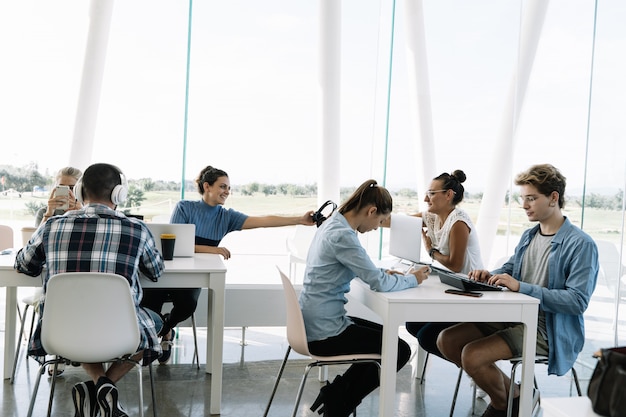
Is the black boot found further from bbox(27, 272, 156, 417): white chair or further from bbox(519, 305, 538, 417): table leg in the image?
bbox(27, 272, 156, 417): white chair

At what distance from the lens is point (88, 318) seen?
8.57 ft

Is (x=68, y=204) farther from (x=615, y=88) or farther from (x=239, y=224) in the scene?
(x=615, y=88)

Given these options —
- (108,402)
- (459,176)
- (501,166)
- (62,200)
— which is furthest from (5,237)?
(501,166)

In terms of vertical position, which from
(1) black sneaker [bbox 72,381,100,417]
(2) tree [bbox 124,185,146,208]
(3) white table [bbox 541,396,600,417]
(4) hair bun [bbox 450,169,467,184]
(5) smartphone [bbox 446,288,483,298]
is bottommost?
(1) black sneaker [bbox 72,381,100,417]

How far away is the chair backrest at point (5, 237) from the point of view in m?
4.18

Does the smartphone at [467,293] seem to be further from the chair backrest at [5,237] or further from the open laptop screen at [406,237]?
the chair backrest at [5,237]

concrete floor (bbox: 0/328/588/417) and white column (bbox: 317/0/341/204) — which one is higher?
white column (bbox: 317/0/341/204)

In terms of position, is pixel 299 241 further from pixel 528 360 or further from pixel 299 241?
pixel 528 360

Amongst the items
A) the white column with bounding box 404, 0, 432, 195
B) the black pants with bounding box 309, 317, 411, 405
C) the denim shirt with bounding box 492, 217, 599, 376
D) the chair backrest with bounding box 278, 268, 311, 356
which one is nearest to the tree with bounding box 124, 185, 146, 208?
A: the white column with bounding box 404, 0, 432, 195

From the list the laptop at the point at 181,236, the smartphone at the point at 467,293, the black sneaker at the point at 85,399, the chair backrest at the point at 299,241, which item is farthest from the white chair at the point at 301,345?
the chair backrest at the point at 299,241

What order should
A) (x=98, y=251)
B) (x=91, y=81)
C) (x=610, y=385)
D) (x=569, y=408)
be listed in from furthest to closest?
(x=91, y=81) < (x=98, y=251) < (x=569, y=408) < (x=610, y=385)

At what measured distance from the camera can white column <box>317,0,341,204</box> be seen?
17.9 feet

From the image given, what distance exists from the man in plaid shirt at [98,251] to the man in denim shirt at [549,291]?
152 centimetres

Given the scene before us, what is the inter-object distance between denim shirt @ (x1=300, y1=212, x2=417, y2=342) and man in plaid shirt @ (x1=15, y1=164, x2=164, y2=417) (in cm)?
71
